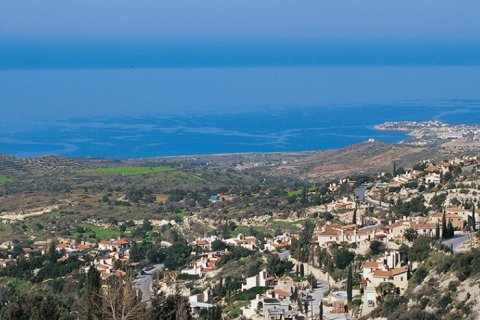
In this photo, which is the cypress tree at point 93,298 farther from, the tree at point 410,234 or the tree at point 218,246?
the tree at point 218,246

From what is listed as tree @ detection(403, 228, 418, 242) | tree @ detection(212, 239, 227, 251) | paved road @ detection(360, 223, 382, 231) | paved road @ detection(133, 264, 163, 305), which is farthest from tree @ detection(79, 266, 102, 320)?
tree @ detection(212, 239, 227, 251)

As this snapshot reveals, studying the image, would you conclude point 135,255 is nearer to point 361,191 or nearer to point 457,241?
point 361,191

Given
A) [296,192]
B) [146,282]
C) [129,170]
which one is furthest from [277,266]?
[129,170]

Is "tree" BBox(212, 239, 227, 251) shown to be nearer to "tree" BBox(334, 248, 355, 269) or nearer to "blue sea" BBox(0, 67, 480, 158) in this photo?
"tree" BBox(334, 248, 355, 269)

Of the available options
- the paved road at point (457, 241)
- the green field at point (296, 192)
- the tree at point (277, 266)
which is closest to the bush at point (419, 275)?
the paved road at point (457, 241)

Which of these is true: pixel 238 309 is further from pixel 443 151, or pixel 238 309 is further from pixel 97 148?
pixel 97 148

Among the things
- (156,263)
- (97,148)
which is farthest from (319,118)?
(156,263)
